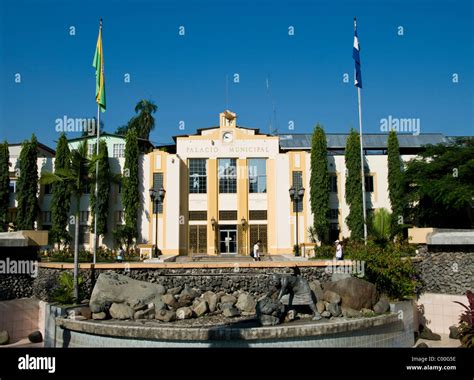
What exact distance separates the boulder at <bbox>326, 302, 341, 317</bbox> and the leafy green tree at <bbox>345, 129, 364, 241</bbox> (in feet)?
64.4

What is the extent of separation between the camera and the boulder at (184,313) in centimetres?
1246

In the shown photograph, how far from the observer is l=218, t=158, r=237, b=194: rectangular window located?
3378 cm

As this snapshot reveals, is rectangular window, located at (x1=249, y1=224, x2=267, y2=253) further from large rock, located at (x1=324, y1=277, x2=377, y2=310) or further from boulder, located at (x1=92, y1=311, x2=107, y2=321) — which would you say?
boulder, located at (x1=92, y1=311, x2=107, y2=321)

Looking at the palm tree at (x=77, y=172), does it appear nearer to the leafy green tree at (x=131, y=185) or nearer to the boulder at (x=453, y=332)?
the boulder at (x=453, y=332)

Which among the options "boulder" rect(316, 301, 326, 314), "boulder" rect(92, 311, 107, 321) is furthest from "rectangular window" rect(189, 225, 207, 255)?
"boulder" rect(316, 301, 326, 314)

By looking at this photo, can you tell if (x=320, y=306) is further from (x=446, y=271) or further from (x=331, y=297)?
(x=446, y=271)

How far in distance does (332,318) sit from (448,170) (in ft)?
68.4

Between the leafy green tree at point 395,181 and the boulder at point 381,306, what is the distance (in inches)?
747

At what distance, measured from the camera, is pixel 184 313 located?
12492mm

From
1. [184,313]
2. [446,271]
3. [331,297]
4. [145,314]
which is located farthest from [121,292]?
[446,271]

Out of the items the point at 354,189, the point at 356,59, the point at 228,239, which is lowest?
the point at 228,239

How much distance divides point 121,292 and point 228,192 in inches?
823

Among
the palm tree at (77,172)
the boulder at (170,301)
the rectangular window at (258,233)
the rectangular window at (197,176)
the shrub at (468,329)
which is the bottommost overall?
the shrub at (468,329)

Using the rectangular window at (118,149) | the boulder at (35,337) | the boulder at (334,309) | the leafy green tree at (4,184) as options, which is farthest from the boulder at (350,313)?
the rectangular window at (118,149)
